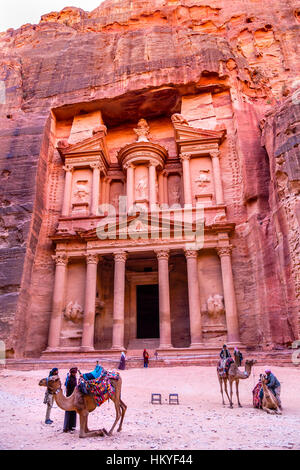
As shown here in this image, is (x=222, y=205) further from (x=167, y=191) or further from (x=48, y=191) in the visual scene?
(x=48, y=191)

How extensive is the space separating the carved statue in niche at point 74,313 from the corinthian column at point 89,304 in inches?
33.7

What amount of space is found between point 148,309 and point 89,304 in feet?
19.2

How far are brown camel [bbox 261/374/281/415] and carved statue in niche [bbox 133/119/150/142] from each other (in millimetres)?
19596

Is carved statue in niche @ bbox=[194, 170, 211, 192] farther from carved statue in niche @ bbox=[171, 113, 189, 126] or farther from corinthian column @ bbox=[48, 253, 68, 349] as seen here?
corinthian column @ bbox=[48, 253, 68, 349]

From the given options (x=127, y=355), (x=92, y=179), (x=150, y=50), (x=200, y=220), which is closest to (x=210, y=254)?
(x=200, y=220)

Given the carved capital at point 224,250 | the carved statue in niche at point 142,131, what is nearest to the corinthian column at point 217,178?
the carved capital at point 224,250

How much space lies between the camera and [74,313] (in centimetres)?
1997

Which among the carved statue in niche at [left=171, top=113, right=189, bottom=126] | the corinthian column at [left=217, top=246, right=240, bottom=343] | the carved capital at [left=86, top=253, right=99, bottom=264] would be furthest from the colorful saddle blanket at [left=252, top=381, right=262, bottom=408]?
the carved statue in niche at [left=171, top=113, right=189, bottom=126]

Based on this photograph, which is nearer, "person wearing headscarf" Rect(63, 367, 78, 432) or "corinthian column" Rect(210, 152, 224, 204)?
"person wearing headscarf" Rect(63, 367, 78, 432)

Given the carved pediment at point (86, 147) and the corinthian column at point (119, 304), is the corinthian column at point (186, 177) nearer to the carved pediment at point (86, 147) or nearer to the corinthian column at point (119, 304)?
the corinthian column at point (119, 304)

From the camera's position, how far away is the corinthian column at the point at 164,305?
18016 mm

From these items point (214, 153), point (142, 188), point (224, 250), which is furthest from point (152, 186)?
point (224, 250)

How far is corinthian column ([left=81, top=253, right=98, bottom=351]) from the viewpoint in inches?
737

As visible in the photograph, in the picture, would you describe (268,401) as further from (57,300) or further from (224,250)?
(57,300)
